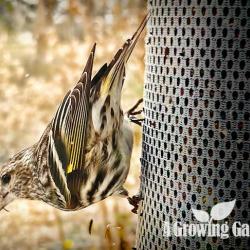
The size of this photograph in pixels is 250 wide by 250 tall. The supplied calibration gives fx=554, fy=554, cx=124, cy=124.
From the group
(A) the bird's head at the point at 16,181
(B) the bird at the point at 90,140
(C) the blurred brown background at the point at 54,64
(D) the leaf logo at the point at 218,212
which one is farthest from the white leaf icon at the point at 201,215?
(C) the blurred brown background at the point at 54,64

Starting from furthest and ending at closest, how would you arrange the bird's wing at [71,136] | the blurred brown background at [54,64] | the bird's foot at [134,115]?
the blurred brown background at [54,64] → the bird's foot at [134,115] → the bird's wing at [71,136]

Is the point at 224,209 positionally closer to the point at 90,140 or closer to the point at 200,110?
the point at 200,110

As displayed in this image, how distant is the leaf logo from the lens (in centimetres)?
92

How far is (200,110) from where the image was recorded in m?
0.94

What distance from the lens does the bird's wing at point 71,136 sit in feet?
3.71

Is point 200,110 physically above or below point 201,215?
above

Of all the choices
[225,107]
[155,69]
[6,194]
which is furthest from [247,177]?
[6,194]

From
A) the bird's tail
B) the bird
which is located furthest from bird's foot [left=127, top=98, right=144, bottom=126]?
the bird's tail

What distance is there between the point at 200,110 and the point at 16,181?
0.58m

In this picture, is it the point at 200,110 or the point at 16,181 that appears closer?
the point at 200,110

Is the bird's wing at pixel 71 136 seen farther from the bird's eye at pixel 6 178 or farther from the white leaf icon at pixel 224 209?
the white leaf icon at pixel 224 209

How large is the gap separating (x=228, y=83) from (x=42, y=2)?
2.92ft

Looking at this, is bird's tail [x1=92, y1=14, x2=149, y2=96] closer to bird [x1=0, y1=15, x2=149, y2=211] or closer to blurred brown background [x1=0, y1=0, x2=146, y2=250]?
bird [x1=0, y1=15, x2=149, y2=211]

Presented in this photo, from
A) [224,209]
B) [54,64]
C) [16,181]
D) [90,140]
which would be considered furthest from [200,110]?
[54,64]
